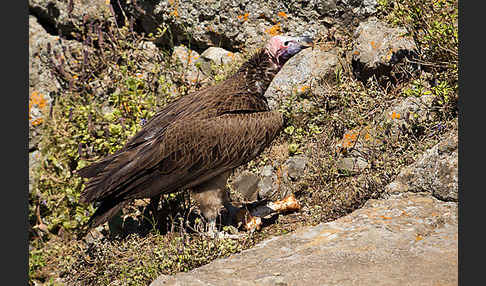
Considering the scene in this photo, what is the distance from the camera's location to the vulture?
5.05m

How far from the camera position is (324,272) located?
344cm

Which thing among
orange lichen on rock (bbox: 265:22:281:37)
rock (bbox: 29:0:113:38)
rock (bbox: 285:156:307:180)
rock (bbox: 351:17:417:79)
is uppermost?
rock (bbox: 29:0:113:38)

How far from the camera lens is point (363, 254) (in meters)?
3.57

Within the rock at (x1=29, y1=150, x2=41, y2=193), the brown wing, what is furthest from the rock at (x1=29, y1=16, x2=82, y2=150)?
the brown wing

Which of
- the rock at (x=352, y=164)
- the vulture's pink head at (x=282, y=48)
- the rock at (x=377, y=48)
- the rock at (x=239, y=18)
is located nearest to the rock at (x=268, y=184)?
the rock at (x=352, y=164)

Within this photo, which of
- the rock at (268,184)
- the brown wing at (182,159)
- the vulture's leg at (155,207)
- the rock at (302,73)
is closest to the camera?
the brown wing at (182,159)

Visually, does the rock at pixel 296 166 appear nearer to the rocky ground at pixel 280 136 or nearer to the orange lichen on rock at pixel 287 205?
the rocky ground at pixel 280 136

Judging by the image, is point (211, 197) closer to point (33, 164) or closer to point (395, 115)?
point (395, 115)

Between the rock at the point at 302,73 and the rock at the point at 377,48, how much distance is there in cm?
32

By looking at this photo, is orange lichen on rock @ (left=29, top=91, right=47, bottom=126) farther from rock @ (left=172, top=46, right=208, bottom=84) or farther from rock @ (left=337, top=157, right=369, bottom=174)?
rock @ (left=337, top=157, right=369, bottom=174)

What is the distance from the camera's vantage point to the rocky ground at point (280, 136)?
3.79m

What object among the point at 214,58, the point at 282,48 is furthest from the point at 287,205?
the point at 214,58

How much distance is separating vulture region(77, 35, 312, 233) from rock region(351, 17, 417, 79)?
1.70 metres

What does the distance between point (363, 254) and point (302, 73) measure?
3485 millimetres
